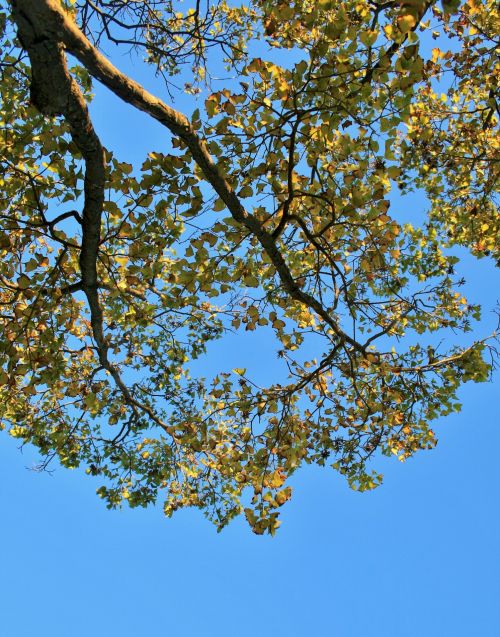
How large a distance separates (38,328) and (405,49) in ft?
15.6

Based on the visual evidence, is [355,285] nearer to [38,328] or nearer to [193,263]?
[193,263]

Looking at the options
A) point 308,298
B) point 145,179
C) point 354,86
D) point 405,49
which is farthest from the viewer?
point 308,298

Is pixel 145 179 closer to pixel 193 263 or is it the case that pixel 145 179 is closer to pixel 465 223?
pixel 193 263

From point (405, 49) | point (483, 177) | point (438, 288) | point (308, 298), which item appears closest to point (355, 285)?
point (308, 298)

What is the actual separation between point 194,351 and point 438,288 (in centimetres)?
374

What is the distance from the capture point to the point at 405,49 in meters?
3.40

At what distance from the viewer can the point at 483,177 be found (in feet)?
26.8

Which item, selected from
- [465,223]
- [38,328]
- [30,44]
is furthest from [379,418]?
[30,44]

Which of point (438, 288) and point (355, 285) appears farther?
point (438, 288)

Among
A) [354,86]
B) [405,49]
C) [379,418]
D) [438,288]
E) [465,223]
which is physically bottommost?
[379,418]

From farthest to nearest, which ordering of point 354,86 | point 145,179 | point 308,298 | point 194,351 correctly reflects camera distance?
1. point 194,351
2. point 308,298
3. point 145,179
4. point 354,86

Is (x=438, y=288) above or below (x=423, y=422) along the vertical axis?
above

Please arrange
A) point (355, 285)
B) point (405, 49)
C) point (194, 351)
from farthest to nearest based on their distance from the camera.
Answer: point (194, 351), point (355, 285), point (405, 49)

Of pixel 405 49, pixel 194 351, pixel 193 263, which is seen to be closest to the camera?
pixel 405 49
